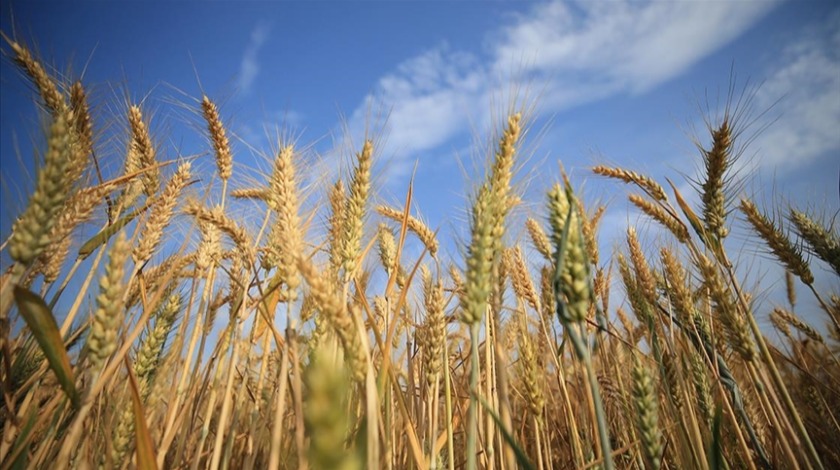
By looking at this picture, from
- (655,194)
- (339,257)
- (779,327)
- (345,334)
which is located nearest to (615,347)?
(655,194)

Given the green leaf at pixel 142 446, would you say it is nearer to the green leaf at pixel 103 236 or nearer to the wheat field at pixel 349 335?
the wheat field at pixel 349 335

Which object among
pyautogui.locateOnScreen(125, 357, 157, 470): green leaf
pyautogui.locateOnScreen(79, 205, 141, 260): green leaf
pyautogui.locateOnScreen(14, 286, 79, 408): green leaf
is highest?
pyautogui.locateOnScreen(79, 205, 141, 260): green leaf

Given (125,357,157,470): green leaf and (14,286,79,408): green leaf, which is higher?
(14,286,79,408): green leaf

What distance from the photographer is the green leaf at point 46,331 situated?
3.95ft

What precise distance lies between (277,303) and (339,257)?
44cm

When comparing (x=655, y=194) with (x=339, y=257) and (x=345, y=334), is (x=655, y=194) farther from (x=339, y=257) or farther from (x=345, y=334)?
(x=345, y=334)

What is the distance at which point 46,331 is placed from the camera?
4.08 ft

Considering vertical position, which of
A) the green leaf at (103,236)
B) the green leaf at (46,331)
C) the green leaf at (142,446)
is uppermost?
the green leaf at (103,236)

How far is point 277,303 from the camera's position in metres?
2.18

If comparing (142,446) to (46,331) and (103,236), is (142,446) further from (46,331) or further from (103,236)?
(103,236)

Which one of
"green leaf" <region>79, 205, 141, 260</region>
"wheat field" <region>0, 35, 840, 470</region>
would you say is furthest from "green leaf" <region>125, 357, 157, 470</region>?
"green leaf" <region>79, 205, 141, 260</region>

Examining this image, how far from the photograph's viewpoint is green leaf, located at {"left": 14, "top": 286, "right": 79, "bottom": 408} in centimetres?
121

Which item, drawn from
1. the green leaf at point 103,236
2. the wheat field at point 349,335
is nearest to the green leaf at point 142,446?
the wheat field at point 349,335

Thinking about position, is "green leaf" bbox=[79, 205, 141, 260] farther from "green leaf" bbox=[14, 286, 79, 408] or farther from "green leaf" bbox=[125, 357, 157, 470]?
"green leaf" bbox=[125, 357, 157, 470]
